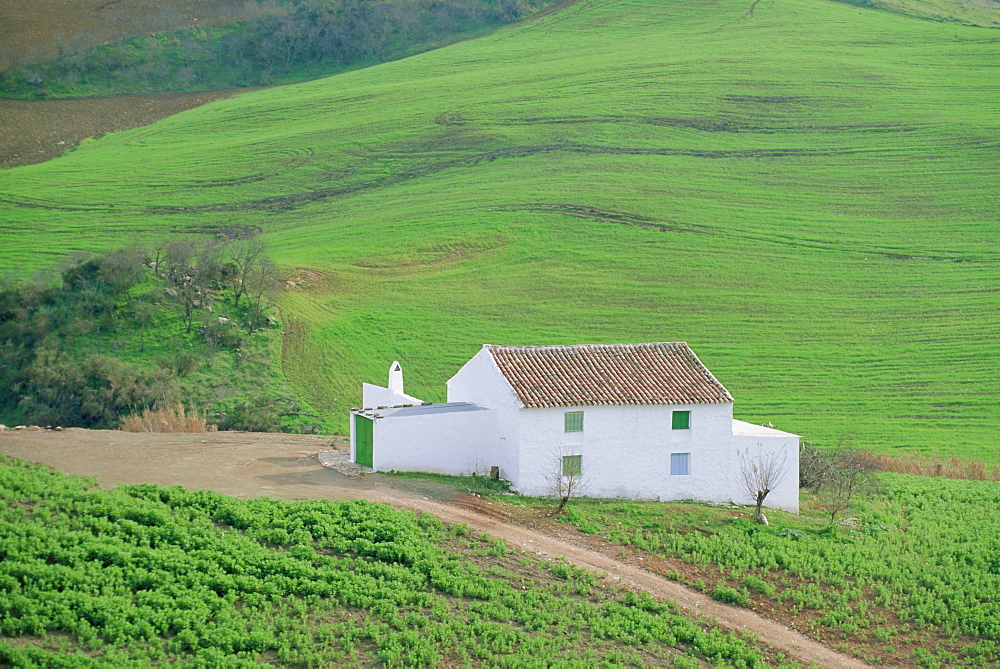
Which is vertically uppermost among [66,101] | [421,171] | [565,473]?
[66,101]

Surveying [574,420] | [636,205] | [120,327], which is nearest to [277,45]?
[636,205]

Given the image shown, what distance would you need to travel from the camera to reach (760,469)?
107ft

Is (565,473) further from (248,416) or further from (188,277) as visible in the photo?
(188,277)

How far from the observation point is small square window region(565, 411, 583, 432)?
30594 mm

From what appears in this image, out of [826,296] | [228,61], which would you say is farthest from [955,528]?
[228,61]

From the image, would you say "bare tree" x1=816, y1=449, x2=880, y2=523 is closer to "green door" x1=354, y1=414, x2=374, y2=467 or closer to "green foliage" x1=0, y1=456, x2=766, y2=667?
"green foliage" x1=0, y1=456, x2=766, y2=667

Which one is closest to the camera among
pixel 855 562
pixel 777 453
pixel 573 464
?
pixel 855 562

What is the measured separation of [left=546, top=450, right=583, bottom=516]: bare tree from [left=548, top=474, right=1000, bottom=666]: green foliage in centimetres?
70

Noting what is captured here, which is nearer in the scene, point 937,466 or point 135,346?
point 937,466

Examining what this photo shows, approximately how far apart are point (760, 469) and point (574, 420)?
6.52m

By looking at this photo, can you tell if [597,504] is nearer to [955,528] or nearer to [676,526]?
[676,526]

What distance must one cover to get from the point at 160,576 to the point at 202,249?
3366 cm

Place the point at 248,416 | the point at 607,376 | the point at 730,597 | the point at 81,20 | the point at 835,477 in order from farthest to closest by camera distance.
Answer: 1. the point at 81,20
2. the point at 248,416
3. the point at 835,477
4. the point at 607,376
5. the point at 730,597

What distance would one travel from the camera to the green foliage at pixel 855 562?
25094mm
